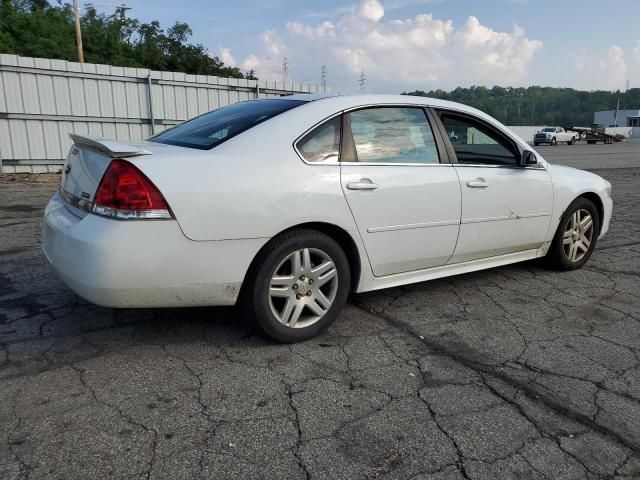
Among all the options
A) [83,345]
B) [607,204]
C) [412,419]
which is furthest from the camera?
[607,204]

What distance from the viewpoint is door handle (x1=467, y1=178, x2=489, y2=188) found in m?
3.85

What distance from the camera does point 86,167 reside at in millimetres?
2982

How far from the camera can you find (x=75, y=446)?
2.18 metres

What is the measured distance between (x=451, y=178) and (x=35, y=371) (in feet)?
9.45

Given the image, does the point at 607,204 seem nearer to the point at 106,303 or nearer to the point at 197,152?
the point at 197,152

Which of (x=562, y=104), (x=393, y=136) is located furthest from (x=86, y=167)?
(x=562, y=104)

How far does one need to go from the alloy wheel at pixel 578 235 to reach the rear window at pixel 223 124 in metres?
2.84

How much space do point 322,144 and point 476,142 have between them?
5.00 ft

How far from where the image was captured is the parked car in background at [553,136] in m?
45.0

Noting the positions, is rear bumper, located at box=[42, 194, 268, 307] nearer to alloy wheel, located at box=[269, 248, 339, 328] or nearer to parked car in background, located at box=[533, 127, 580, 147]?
alloy wheel, located at box=[269, 248, 339, 328]

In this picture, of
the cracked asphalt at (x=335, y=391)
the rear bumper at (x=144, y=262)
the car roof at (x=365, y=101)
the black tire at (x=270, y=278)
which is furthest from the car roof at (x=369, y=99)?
the cracked asphalt at (x=335, y=391)

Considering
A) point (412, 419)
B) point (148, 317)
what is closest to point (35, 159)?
point (148, 317)

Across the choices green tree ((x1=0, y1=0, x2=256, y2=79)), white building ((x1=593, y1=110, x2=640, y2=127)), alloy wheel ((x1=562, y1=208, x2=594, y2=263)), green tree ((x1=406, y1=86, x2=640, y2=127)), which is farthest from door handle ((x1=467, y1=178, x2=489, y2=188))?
white building ((x1=593, y1=110, x2=640, y2=127))

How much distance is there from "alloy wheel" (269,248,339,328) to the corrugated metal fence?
12.0 m
